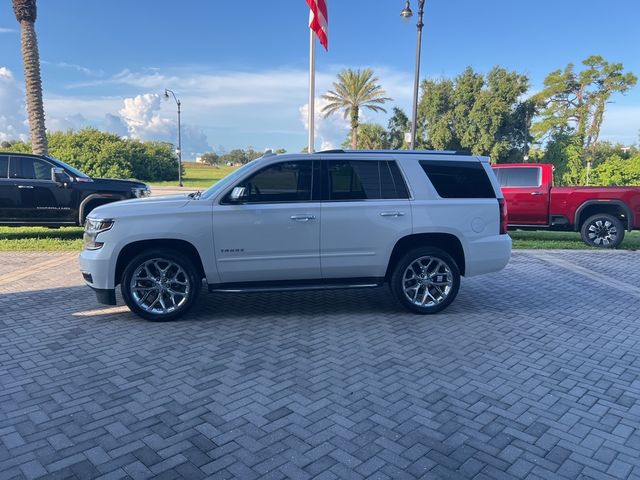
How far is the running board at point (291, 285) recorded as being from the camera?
5488mm

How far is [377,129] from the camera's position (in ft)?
181

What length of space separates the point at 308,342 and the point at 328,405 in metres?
1.36

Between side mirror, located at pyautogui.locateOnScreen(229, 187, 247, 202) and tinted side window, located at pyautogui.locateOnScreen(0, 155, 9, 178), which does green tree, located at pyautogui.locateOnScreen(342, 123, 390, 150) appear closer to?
tinted side window, located at pyautogui.locateOnScreen(0, 155, 9, 178)

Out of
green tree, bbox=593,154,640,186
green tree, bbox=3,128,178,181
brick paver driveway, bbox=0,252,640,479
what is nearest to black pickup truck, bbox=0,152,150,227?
brick paver driveway, bbox=0,252,640,479

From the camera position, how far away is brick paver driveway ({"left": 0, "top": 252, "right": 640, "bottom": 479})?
2932 millimetres

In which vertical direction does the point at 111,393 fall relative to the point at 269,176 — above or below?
below

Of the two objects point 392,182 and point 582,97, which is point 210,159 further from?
point 392,182

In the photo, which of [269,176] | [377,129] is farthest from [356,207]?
[377,129]

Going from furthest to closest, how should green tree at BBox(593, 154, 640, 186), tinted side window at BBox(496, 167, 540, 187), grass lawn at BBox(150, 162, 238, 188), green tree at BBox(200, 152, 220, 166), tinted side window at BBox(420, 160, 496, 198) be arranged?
green tree at BBox(200, 152, 220, 166)
grass lawn at BBox(150, 162, 238, 188)
green tree at BBox(593, 154, 640, 186)
tinted side window at BBox(496, 167, 540, 187)
tinted side window at BBox(420, 160, 496, 198)

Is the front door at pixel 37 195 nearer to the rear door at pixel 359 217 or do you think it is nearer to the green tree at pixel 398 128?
the rear door at pixel 359 217

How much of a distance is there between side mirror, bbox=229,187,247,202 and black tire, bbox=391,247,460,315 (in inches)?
82.1

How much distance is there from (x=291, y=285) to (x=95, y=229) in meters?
2.37

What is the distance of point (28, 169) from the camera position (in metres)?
10.6

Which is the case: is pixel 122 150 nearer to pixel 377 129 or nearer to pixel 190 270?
pixel 377 129
